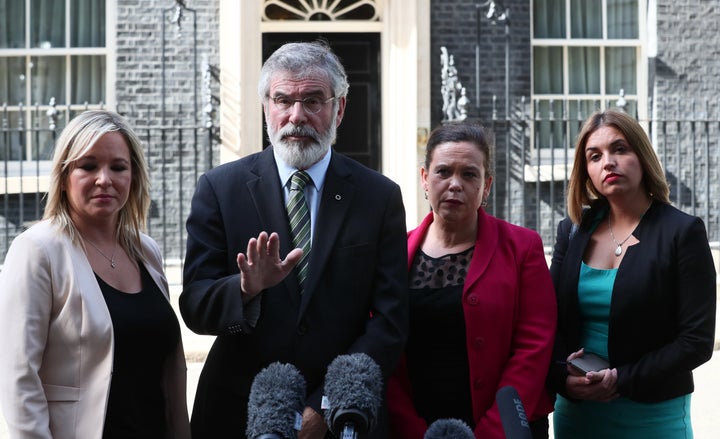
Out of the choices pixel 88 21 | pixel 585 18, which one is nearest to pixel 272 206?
pixel 88 21

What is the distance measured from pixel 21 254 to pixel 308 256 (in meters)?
0.97

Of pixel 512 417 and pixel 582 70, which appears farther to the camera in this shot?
pixel 582 70

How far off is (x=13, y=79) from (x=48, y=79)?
369 millimetres

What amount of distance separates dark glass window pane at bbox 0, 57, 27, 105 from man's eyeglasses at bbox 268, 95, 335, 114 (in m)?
8.20

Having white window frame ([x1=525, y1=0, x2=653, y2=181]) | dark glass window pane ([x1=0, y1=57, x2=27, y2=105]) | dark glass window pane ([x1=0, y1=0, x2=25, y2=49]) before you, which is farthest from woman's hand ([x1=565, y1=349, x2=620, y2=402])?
dark glass window pane ([x1=0, y1=0, x2=25, y2=49])

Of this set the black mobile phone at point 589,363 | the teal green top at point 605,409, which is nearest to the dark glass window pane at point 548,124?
the teal green top at point 605,409

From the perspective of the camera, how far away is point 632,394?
3854 mm

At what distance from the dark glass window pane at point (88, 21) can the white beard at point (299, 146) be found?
800 centimetres

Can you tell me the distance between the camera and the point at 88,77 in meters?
11.1

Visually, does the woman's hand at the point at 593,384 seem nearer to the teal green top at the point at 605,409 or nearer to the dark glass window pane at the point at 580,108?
the teal green top at the point at 605,409

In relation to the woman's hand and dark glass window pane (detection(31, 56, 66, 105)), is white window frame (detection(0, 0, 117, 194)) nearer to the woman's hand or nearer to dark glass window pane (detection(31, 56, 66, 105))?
dark glass window pane (detection(31, 56, 66, 105))

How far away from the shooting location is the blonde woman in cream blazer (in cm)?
334

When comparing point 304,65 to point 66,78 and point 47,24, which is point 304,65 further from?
point 47,24

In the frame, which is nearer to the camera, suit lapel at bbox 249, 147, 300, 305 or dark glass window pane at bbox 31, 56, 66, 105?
suit lapel at bbox 249, 147, 300, 305
